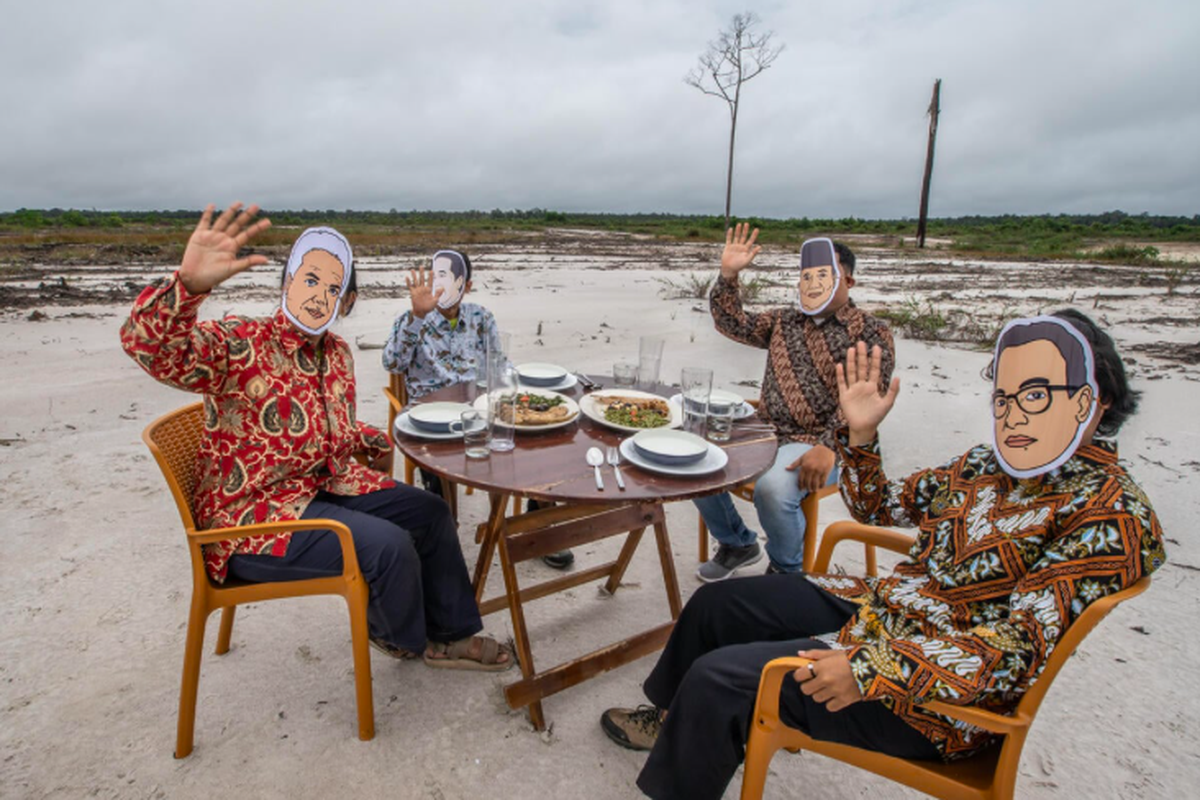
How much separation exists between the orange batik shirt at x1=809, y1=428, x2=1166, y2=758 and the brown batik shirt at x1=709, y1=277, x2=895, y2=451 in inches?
46.6

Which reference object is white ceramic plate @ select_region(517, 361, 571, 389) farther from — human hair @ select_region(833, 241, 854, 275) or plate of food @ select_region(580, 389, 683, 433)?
human hair @ select_region(833, 241, 854, 275)

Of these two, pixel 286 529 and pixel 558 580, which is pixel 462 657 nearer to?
pixel 558 580

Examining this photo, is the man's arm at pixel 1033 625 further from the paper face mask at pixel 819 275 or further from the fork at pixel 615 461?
the paper face mask at pixel 819 275

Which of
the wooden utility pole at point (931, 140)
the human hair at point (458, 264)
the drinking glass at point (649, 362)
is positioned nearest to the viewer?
the drinking glass at point (649, 362)

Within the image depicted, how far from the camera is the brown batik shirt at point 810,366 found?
2.97 meters

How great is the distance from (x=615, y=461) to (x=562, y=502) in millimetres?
300

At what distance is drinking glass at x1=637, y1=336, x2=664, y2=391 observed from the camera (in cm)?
301

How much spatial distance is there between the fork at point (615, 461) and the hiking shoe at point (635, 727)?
2.56 ft

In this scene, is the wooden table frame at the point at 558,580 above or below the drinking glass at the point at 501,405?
below

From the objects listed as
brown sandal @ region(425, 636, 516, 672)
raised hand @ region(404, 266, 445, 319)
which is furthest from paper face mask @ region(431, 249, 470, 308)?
brown sandal @ region(425, 636, 516, 672)

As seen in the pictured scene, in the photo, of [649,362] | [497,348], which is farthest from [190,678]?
[649,362]

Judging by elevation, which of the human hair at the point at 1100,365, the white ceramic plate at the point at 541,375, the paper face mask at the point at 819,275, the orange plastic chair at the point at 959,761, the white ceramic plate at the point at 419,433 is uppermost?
the paper face mask at the point at 819,275

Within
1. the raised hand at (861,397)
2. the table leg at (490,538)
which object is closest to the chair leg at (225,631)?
the table leg at (490,538)

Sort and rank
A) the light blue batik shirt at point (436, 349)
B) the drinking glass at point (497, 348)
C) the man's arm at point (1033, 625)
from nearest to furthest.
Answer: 1. the man's arm at point (1033, 625)
2. the drinking glass at point (497, 348)
3. the light blue batik shirt at point (436, 349)
